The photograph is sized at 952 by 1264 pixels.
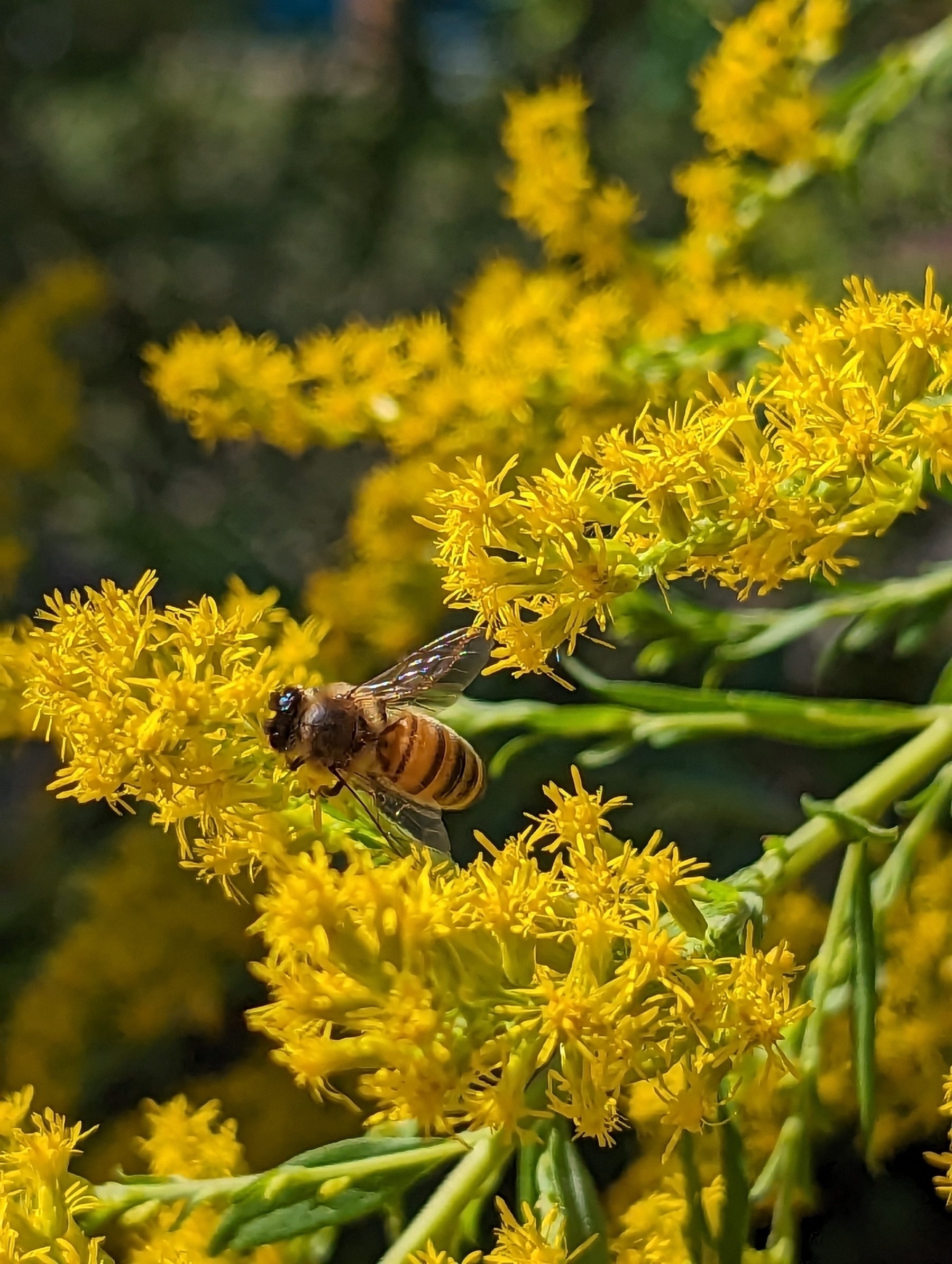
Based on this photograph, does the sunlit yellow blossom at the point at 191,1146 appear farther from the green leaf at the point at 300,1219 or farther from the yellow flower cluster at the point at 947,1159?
the yellow flower cluster at the point at 947,1159

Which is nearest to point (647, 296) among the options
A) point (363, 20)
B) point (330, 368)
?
point (330, 368)

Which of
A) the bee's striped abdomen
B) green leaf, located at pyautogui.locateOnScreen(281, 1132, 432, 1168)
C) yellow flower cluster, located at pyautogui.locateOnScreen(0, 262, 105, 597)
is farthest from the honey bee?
yellow flower cluster, located at pyautogui.locateOnScreen(0, 262, 105, 597)

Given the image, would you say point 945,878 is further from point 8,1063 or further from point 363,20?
point 363,20

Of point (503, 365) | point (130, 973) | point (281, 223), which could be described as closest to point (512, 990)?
point (503, 365)

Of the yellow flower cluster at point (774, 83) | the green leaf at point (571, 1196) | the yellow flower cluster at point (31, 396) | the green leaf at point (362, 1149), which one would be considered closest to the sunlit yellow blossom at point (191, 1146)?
the green leaf at point (362, 1149)

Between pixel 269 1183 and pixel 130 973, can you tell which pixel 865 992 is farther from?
pixel 130 973

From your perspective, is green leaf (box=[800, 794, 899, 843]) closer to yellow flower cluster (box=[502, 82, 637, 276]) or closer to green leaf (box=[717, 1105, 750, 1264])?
green leaf (box=[717, 1105, 750, 1264])
